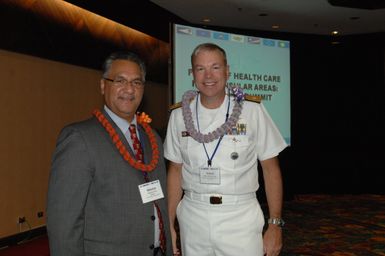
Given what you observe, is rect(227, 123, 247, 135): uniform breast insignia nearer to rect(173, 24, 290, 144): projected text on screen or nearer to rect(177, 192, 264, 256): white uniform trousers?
rect(177, 192, 264, 256): white uniform trousers

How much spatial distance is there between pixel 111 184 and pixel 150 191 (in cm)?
19

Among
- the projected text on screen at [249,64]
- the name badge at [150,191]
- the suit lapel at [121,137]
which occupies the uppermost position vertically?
the projected text on screen at [249,64]

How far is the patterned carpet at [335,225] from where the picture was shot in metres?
4.53

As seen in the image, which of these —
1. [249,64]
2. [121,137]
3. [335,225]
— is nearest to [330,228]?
[335,225]

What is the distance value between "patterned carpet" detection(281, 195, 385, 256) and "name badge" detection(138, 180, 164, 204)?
2.86 metres

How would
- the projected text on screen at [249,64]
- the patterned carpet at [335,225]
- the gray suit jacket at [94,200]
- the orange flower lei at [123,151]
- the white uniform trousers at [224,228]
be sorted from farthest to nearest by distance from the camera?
1. the projected text on screen at [249,64]
2. the patterned carpet at [335,225]
3. the white uniform trousers at [224,228]
4. the orange flower lei at [123,151]
5. the gray suit jacket at [94,200]

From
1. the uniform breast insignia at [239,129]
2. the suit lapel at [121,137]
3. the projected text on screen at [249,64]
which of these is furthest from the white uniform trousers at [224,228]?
the projected text on screen at [249,64]

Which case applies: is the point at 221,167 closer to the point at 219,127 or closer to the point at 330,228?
the point at 219,127

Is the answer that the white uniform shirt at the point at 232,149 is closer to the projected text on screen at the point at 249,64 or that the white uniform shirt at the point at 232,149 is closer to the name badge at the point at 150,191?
the name badge at the point at 150,191

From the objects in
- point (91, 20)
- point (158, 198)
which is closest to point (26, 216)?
point (91, 20)

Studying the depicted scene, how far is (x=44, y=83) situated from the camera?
5.05 m

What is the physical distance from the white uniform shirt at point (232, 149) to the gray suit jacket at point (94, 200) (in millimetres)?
437

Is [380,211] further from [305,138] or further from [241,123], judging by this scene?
[241,123]

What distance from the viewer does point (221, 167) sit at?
2.12 meters
